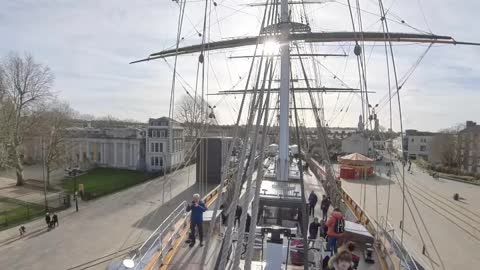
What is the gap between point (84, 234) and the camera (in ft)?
47.5

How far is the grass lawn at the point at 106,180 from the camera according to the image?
23.2 m

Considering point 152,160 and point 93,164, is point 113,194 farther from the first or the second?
point 93,164

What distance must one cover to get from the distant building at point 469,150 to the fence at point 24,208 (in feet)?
144

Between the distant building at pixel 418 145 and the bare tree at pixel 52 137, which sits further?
the distant building at pixel 418 145

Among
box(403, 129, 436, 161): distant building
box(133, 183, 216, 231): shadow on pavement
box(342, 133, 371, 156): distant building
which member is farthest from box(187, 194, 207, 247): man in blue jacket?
box(403, 129, 436, 161): distant building

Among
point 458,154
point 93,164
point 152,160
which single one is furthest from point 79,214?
point 458,154

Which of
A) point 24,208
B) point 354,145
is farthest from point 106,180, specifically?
point 354,145

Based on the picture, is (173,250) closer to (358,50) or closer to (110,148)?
(358,50)

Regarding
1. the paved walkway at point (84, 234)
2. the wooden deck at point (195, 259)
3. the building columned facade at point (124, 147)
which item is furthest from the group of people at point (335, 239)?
the building columned facade at point (124, 147)

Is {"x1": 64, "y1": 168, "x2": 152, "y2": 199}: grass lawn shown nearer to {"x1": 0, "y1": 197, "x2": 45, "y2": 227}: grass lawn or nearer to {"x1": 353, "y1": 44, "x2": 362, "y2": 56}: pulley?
{"x1": 0, "y1": 197, "x2": 45, "y2": 227}: grass lawn

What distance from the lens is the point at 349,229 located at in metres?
6.33

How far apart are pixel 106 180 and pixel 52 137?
18.0 feet

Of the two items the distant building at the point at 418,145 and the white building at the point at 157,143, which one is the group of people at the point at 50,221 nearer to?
the white building at the point at 157,143

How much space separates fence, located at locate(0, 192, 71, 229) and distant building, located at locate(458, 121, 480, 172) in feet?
144
